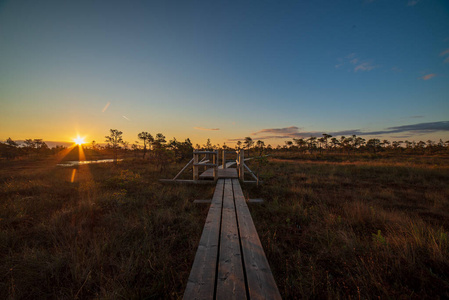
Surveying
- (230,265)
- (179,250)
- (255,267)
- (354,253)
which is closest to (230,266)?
(230,265)

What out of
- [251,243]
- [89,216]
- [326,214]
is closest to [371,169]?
[326,214]

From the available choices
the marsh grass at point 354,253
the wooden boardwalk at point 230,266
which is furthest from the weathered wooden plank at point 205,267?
the marsh grass at point 354,253

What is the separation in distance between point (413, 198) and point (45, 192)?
1583 cm

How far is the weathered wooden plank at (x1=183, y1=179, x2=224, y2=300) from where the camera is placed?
164 centimetres

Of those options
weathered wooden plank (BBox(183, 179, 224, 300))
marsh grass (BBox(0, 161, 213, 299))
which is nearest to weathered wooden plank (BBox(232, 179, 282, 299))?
weathered wooden plank (BBox(183, 179, 224, 300))

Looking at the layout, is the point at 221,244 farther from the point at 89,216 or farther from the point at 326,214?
the point at 89,216

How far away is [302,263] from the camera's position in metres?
2.73

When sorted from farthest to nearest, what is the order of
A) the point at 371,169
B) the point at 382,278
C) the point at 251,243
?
1. the point at 371,169
2. the point at 251,243
3. the point at 382,278

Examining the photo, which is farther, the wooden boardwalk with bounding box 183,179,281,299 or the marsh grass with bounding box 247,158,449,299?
the marsh grass with bounding box 247,158,449,299

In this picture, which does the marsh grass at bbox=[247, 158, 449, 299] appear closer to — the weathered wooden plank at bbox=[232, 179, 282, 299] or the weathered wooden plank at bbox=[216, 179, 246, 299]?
the weathered wooden plank at bbox=[232, 179, 282, 299]

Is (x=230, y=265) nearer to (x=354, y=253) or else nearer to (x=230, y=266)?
(x=230, y=266)

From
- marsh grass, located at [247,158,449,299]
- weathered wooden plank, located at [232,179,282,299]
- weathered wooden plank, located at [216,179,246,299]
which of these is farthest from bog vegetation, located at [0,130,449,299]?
weathered wooden plank, located at [216,179,246,299]

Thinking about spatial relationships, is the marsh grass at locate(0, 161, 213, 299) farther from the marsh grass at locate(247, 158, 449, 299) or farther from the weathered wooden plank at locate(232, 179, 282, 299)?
the marsh grass at locate(247, 158, 449, 299)

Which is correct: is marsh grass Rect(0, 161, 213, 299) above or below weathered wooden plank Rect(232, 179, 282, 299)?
below
